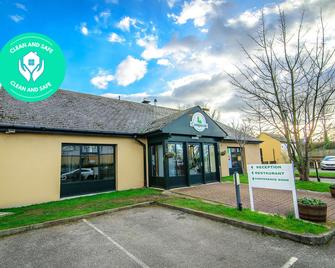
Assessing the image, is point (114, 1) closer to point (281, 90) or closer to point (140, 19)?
point (140, 19)

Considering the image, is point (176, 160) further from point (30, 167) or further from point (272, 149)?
point (272, 149)

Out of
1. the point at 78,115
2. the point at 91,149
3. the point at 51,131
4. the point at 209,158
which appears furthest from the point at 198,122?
the point at 51,131

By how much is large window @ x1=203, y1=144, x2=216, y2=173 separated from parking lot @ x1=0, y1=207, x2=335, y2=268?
7.57 metres

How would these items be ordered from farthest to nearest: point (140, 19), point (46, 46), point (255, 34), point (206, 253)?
point (255, 34)
point (140, 19)
point (46, 46)
point (206, 253)

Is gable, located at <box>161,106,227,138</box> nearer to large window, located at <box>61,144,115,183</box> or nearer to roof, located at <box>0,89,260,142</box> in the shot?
roof, located at <box>0,89,260,142</box>

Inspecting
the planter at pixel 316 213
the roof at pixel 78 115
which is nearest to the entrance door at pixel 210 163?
the roof at pixel 78 115

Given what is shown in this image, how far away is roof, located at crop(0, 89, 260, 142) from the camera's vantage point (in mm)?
9414

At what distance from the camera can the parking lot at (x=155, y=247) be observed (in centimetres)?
367

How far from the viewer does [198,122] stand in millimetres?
12961

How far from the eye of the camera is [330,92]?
30.9 feet

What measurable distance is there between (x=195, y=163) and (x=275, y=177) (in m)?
6.87

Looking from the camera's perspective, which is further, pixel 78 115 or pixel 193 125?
pixel 193 125

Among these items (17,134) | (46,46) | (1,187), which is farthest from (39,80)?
(1,187)

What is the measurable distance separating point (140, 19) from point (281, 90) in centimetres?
832
